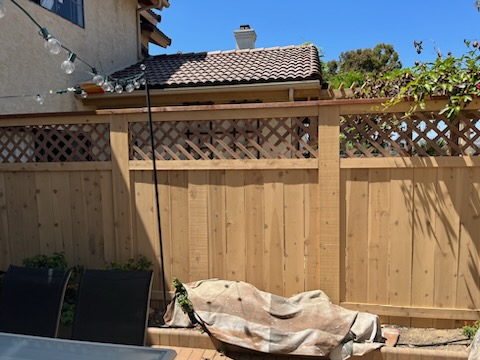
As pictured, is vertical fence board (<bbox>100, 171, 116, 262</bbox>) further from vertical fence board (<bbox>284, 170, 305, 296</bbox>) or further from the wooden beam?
the wooden beam

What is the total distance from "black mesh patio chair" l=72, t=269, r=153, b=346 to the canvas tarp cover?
630mm

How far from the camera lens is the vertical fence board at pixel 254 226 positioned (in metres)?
3.44

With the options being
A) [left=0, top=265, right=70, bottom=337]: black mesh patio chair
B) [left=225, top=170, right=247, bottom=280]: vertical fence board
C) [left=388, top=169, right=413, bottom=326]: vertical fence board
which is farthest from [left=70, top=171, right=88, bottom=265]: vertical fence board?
[left=388, top=169, right=413, bottom=326]: vertical fence board

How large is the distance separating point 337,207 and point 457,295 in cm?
126

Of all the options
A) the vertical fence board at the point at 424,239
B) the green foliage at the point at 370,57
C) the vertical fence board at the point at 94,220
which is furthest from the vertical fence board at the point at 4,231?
the green foliage at the point at 370,57

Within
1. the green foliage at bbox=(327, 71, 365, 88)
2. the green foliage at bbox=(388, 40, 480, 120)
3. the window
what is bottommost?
the green foliage at bbox=(388, 40, 480, 120)

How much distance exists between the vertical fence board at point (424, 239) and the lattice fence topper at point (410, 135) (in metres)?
0.24

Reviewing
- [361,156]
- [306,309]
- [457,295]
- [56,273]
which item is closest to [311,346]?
[306,309]

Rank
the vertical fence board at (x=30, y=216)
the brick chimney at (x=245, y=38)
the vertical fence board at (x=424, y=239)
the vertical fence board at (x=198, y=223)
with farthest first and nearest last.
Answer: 1. the brick chimney at (x=245, y=38)
2. the vertical fence board at (x=30, y=216)
3. the vertical fence board at (x=198, y=223)
4. the vertical fence board at (x=424, y=239)

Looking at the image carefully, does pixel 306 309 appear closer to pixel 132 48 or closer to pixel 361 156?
pixel 361 156

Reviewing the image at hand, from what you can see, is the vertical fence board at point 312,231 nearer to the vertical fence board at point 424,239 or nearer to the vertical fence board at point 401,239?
the vertical fence board at point 401,239

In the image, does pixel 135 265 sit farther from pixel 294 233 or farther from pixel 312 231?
pixel 312 231

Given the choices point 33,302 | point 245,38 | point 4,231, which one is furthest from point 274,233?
point 245,38

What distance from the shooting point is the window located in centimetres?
602
